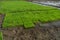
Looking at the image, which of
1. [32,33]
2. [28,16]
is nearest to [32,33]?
[32,33]

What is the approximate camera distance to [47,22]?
603 centimetres

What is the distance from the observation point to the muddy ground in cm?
435

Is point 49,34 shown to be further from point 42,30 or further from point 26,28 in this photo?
point 26,28

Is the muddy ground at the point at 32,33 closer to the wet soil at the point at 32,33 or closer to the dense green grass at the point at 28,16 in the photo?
the wet soil at the point at 32,33

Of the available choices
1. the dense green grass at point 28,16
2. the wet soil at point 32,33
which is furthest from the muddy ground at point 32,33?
the dense green grass at point 28,16

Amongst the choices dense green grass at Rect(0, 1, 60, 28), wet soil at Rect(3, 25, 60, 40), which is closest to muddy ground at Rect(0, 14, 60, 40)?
wet soil at Rect(3, 25, 60, 40)

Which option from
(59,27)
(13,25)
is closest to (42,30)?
(59,27)

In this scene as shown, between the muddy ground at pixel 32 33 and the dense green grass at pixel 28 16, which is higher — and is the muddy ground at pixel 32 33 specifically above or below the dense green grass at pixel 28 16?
above

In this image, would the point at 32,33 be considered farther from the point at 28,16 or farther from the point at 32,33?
the point at 28,16

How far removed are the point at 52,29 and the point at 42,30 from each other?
367 millimetres

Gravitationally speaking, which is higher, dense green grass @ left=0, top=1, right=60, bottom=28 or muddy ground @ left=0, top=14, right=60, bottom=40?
muddy ground @ left=0, top=14, right=60, bottom=40

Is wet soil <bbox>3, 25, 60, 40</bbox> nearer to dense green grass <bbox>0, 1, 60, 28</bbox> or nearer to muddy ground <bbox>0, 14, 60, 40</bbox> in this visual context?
muddy ground <bbox>0, 14, 60, 40</bbox>

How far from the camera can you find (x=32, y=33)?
471 centimetres

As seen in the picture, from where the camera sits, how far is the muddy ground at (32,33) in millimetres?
4352
